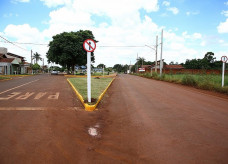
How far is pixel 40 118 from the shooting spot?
16.4ft

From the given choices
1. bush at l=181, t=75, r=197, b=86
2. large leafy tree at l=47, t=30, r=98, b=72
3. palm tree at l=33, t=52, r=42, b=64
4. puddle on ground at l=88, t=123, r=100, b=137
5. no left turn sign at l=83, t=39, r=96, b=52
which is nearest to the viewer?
puddle on ground at l=88, t=123, r=100, b=137

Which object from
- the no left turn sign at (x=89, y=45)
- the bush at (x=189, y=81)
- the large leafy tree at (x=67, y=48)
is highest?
the large leafy tree at (x=67, y=48)

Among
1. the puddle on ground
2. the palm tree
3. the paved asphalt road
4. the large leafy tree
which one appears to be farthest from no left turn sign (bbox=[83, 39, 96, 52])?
the palm tree

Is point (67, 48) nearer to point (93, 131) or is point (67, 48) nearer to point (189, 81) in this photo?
point (189, 81)

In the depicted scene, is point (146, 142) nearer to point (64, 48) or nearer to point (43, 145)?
point (43, 145)

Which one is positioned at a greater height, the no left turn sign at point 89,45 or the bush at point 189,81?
the no left turn sign at point 89,45

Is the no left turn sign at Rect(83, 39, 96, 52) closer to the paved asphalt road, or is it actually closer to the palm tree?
the paved asphalt road

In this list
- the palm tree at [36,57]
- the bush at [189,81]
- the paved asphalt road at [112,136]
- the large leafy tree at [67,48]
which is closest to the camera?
the paved asphalt road at [112,136]

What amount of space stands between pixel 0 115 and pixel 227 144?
6.29 m

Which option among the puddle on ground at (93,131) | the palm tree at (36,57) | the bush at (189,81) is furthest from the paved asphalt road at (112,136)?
the palm tree at (36,57)

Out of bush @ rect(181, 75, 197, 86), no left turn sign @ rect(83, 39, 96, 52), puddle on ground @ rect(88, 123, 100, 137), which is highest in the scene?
no left turn sign @ rect(83, 39, 96, 52)

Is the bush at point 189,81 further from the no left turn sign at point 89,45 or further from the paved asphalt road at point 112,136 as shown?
the no left turn sign at point 89,45

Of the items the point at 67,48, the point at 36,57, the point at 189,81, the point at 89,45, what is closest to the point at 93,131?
the point at 89,45

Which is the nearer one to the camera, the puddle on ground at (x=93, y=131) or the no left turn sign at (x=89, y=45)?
the puddle on ground at (x=93, y=131)
